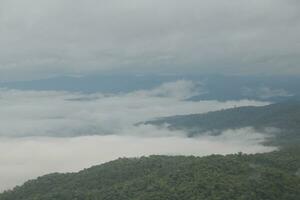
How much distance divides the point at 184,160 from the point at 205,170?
1907cm

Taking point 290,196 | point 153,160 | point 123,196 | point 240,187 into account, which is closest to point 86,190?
point 123,196

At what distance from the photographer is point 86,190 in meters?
127

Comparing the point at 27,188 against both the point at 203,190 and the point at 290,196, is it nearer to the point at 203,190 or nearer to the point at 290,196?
the point at 203,190

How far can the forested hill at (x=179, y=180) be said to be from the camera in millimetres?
111219

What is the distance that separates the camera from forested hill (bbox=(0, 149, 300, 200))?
111219 mm

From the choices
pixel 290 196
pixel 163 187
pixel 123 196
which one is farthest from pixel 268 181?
pixel 123 196

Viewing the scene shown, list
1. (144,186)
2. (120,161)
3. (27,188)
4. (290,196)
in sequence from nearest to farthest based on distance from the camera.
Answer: (290,196) → (144,186) → (27,188) → (120,161)

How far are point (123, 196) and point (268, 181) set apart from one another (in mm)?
26931

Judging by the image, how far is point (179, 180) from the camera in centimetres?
11969

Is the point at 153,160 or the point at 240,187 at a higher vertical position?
the point at 153,160

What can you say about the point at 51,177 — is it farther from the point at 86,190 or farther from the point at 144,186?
the point at 144,186

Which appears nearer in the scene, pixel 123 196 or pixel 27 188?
pixel 123 196

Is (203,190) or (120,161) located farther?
(120,161)

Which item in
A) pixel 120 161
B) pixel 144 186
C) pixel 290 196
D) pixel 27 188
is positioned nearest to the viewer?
pixel 290 196
